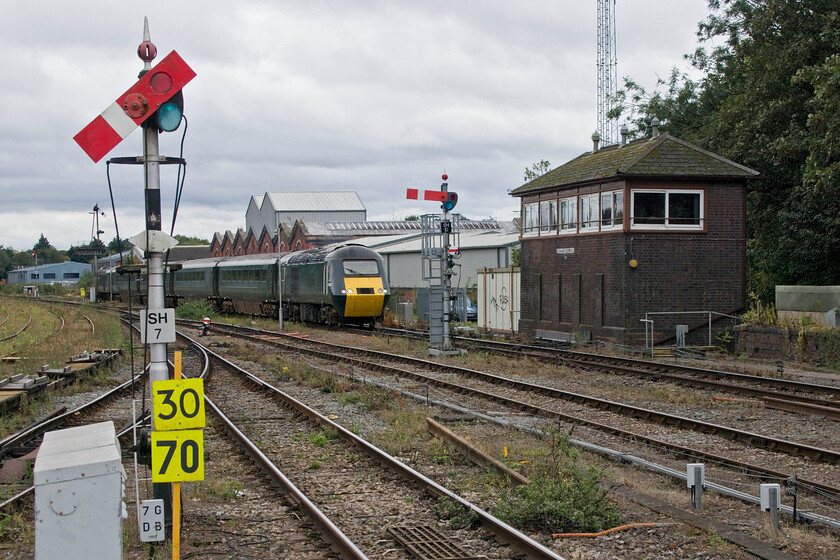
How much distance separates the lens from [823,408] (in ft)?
41.7

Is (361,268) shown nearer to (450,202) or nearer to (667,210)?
(450,202)

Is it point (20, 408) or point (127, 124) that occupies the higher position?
point (127, 124)

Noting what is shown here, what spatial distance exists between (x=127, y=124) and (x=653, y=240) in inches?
730

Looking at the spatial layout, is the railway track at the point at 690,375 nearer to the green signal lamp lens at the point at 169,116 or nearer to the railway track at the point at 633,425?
the railway track at the point at 633,425

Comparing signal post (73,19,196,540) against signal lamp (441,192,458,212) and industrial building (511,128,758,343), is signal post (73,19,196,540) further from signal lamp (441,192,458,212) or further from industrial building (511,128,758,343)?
industrial building (511,128,758,343)

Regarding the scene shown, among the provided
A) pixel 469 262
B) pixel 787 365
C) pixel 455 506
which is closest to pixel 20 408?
pixel 455 506

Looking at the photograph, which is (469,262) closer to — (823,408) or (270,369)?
(270,369)

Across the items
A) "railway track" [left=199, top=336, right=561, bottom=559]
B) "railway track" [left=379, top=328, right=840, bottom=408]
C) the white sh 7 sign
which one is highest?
the white sh 7 sign

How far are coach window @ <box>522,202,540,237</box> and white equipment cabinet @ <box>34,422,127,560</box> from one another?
2337cm

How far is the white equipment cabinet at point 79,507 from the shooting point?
512 cm

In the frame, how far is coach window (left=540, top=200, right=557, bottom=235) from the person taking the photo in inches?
1062

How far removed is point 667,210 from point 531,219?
18.9ft

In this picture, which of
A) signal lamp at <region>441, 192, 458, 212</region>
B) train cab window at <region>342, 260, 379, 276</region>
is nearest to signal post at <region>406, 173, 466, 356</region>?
signal lamp at <region>441, 192, 458, 212</region>

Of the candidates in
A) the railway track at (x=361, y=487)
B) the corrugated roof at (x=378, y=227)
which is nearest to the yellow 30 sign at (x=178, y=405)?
the railway track at (x=361, y=487)
